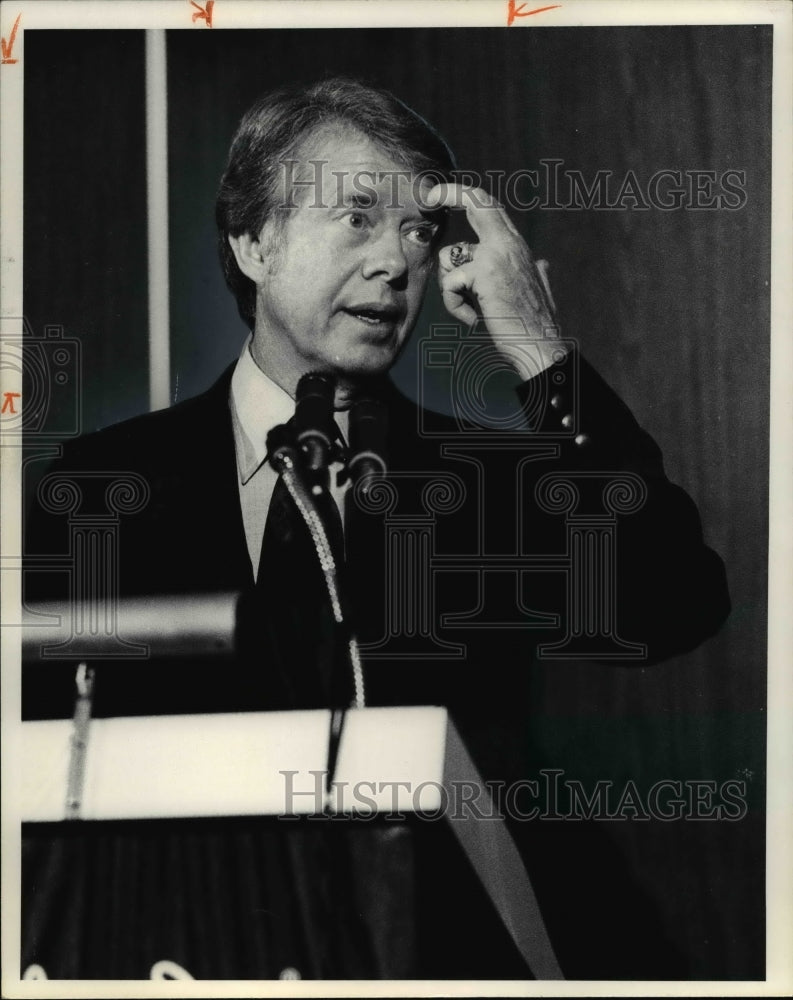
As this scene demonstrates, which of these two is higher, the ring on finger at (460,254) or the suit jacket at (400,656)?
the ring on finger at (460,254)

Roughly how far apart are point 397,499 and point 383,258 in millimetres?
397

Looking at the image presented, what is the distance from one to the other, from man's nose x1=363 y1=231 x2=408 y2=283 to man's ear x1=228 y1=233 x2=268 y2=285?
0.57 feet

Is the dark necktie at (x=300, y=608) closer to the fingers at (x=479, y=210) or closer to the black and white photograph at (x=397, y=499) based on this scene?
the black and white photograph at (x=397, y=499)

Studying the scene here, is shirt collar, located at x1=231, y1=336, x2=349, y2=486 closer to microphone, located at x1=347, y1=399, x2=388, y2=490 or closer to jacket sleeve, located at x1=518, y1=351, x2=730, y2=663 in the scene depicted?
microphone, located at x1=347, y1=399, x2=388, y2=490

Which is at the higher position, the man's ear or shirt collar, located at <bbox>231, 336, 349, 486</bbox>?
the man's ear

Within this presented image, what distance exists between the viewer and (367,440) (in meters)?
1.59

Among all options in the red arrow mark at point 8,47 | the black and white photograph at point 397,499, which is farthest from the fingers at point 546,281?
the red arrow mark at point 8,47

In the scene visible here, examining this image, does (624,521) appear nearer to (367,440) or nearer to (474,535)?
(474,535)

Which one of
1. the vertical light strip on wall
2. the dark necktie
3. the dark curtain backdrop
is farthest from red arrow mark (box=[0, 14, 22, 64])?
the dark necktie

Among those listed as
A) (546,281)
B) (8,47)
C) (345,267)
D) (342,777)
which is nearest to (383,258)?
(345,267)

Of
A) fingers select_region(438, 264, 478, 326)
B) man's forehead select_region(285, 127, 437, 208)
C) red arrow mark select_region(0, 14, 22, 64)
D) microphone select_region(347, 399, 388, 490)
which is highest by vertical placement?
red arrow mark select_region(0, 14, 22, 64)

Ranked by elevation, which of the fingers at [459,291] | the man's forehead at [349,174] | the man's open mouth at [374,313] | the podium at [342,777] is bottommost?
the podium at [342,777]

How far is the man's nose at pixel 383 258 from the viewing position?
156 cm

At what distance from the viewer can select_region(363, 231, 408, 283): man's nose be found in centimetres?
156
